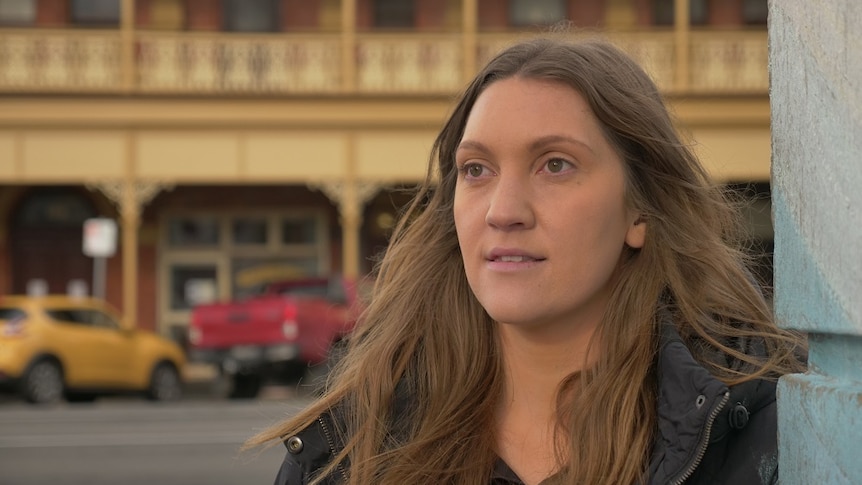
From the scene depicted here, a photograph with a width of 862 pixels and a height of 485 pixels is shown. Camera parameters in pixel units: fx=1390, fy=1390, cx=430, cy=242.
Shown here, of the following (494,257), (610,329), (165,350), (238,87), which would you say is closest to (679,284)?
(610,329)

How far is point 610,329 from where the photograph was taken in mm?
2189

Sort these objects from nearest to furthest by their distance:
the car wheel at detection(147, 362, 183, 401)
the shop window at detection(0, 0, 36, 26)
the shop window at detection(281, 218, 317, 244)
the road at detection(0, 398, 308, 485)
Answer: the road at detection(0, 398, 308, 485)
the car wheel at detection(147, 362, 183, 401)
the shop window at detection(0, 0, 36, 26)
the shop window at detection(281, 218, 317, 244)

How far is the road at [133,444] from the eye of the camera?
10727 millimetres

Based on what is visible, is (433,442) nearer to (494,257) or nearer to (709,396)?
(494,257)

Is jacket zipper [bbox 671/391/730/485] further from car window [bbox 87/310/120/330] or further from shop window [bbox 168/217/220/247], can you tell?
shop window [bbox 168/217/220/247]

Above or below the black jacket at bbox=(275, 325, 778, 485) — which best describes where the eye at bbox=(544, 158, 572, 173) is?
above

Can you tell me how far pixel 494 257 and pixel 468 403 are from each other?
13.7 inches

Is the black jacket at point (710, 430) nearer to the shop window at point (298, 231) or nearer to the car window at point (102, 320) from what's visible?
the car window at point (102, 320)

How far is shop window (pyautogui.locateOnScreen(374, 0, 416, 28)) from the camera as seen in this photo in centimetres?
2562

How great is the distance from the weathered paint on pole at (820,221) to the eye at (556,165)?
815mm

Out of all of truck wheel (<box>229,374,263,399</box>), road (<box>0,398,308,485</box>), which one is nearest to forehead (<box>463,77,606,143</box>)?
road (<box>0,398,308,485</box>)

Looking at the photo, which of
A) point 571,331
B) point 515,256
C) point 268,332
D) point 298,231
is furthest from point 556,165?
point 298,231

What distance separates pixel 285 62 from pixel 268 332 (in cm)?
648

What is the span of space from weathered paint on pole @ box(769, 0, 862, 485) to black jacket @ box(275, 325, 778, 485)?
0.54 meters
